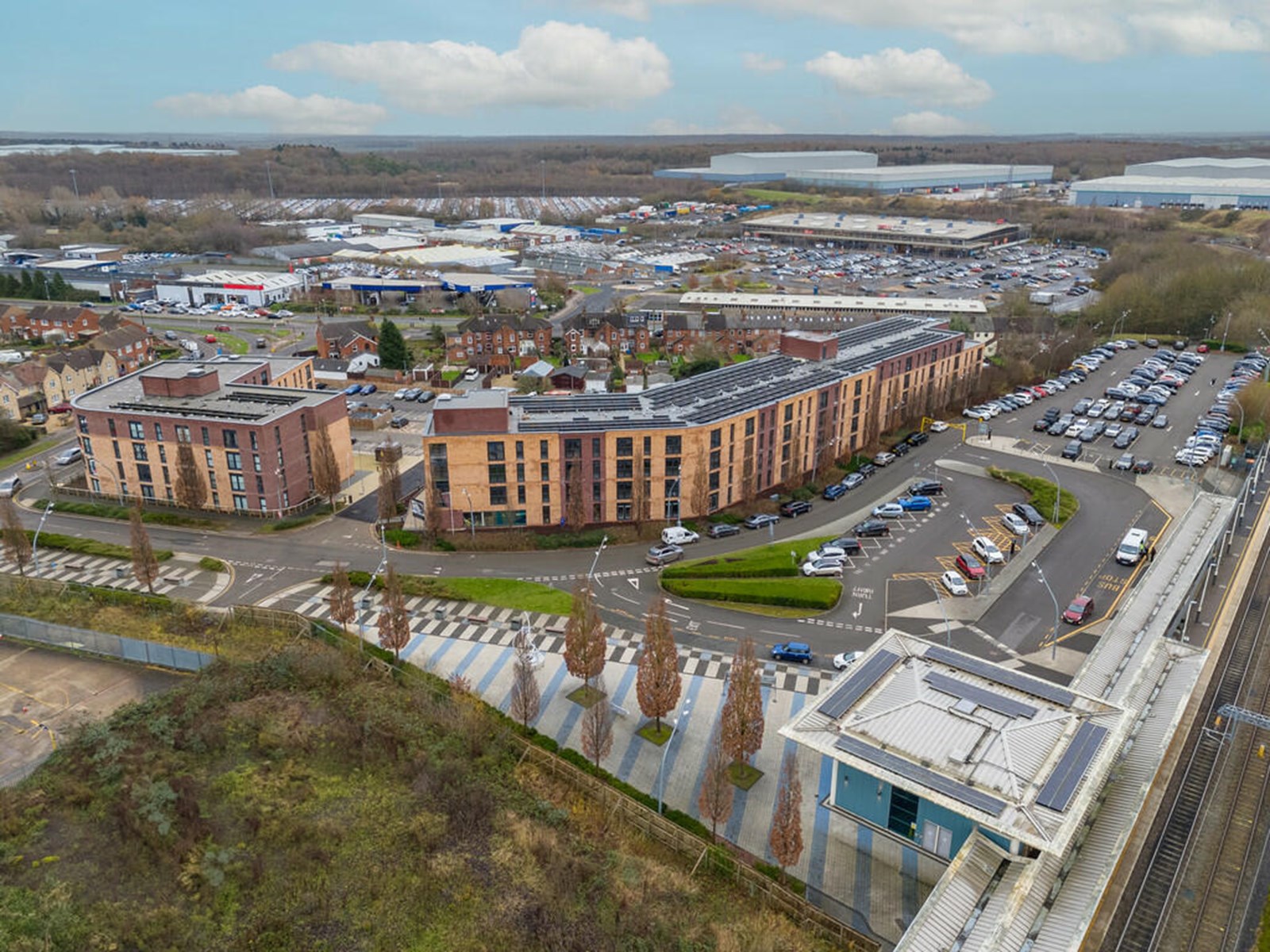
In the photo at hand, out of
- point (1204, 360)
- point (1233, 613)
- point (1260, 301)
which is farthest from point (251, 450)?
point (1260, 301)

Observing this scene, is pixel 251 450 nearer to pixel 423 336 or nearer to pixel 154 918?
pixel 154 918

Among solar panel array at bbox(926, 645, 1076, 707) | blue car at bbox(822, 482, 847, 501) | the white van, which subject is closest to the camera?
solar panel array at bbox(926, 645, 1076, 707)

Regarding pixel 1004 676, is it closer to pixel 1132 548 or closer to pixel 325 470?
pixel 1132 548

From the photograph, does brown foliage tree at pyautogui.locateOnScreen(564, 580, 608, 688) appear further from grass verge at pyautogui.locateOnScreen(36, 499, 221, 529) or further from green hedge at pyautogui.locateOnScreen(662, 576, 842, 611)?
grass verge at pyautogui.locateOnScreen(36, 499, 221, 529)

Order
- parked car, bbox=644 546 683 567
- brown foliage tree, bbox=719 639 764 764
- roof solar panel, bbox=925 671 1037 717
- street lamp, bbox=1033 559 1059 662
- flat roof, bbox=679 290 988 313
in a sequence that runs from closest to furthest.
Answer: roof solar panel, bbox=925 671 1037 717 < brown foliage tree, bbox=719 639 764 764 < street lamp, bbox=1033 559 1059 662 < parked car, bbox=644 546 683 567 < flat roof, bbox=679 290 988 313

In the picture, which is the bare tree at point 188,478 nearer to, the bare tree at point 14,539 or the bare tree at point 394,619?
the bare tree at point 14,539

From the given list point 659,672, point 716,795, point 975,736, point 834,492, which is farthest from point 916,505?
point 716,795

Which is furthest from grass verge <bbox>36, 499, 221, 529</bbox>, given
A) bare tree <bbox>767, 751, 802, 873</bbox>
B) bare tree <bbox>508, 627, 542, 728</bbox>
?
bare tree <bbox>767, 751, 802, 873</bbox>
